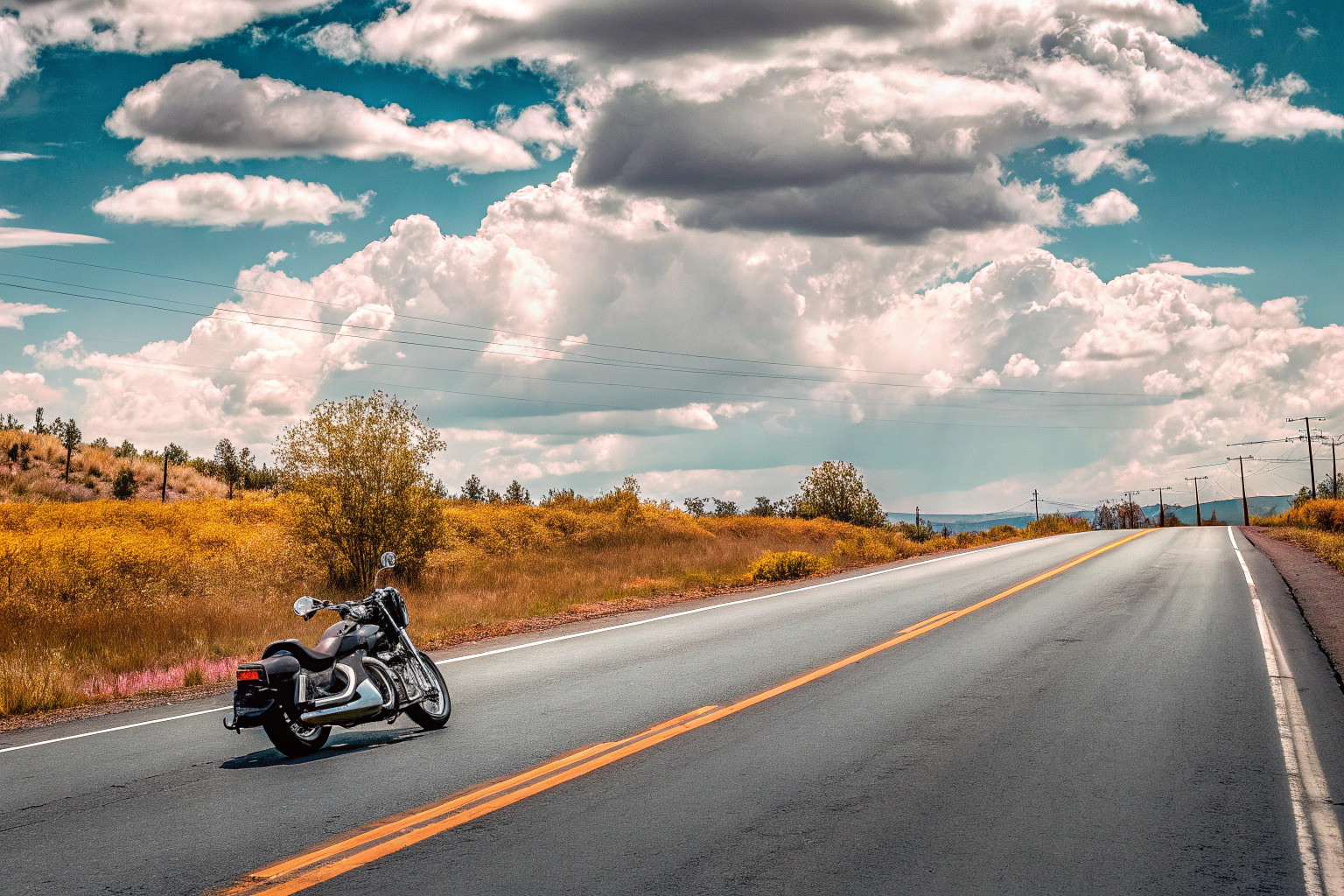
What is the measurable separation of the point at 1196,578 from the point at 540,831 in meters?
18.9

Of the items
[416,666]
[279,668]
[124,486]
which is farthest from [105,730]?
[124,486]

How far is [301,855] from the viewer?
197 inches

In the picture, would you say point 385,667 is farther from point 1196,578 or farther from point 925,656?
point 1196,578

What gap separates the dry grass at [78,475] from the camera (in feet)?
169

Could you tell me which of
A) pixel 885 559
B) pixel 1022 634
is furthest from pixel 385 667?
pixel 885 559

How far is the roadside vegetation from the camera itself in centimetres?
1272

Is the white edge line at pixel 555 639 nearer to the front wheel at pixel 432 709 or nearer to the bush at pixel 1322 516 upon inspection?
the front wheel at pixel 432 709

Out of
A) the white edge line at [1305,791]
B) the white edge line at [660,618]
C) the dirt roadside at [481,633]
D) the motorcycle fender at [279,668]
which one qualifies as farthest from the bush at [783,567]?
the motorcycle fender at [279,668]

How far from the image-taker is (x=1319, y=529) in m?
41.8

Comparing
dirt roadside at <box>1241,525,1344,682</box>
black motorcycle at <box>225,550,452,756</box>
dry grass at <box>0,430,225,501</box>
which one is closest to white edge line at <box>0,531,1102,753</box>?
black motorcycle at <box>225,550,452,756</box>

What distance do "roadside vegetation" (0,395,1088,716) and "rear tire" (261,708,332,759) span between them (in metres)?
4.29

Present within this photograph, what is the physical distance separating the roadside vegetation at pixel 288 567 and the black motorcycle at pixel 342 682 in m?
4.28

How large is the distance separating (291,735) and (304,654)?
0.60m

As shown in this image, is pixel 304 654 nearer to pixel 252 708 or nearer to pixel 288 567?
pixel 252 708
